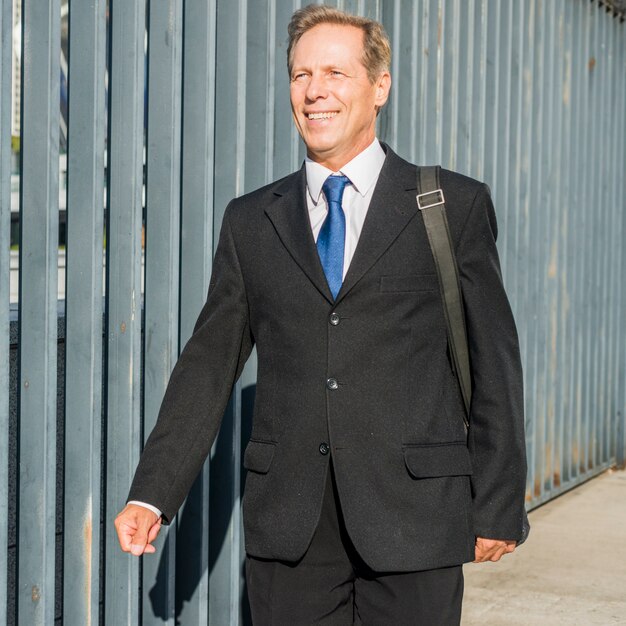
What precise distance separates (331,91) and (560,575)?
11.5ft

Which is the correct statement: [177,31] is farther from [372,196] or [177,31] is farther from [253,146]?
[372,196]

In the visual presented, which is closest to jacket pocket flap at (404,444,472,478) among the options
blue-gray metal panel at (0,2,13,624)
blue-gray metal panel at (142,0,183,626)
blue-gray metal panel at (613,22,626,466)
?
blue-gray metal panel at (0,2,13,624)

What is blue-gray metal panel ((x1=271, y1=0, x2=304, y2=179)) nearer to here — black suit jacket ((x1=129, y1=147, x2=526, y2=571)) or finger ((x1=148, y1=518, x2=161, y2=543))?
black suit jacket ((x1=129, y1=147, x2=526, y2=571))

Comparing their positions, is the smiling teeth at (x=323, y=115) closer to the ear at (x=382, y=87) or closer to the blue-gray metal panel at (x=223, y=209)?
the ear at (x=382, y=87)

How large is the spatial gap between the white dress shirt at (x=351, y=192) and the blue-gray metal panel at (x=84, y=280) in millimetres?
706

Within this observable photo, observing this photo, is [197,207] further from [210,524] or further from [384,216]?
[384,216]

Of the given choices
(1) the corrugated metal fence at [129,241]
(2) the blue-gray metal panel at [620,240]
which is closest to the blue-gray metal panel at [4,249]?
(1) the corrugated metal fence at [129,241]

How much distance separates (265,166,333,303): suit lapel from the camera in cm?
279

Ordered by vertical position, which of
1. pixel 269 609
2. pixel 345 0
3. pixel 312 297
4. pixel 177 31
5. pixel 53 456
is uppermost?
pixel 345 0

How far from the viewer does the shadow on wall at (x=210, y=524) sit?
384 cm

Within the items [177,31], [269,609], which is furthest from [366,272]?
[177,31]

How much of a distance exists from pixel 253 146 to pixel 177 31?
54cm

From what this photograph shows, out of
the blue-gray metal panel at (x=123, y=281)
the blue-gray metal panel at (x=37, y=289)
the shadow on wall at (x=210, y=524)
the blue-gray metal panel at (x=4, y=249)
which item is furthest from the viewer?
the shadow on wall at (x=210, y=524)

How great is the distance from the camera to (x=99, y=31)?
11.4 ft
